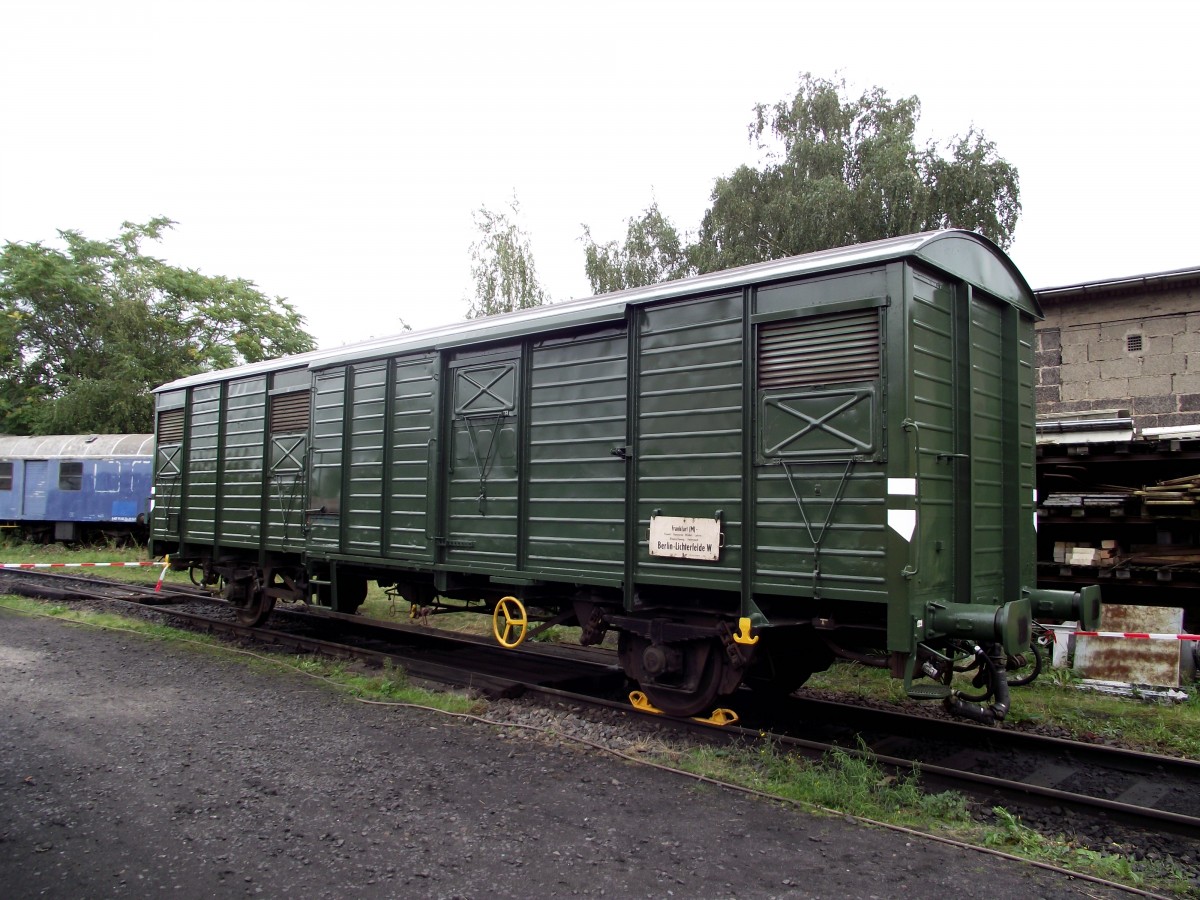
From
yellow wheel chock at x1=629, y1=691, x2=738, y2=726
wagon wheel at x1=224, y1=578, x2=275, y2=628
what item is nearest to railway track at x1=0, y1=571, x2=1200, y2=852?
yellow wheel chock at x1=629, y1=691, x2=738, y2=726

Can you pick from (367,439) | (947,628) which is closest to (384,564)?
(367,439)

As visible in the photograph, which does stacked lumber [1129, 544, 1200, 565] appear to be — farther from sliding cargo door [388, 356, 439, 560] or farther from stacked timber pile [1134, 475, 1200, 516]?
sliding cargo door [388, 356, 439, 560]

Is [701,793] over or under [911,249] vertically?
under

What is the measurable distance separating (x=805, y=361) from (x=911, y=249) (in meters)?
0.96

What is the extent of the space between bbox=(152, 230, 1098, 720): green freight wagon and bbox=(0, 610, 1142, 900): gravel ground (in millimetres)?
1293

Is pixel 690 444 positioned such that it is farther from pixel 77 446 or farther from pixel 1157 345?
pixel 77 446

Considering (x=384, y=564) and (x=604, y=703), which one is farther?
(x=384, y=564)

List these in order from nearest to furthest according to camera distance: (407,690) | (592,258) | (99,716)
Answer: (99,716), (407,690), (592,258)

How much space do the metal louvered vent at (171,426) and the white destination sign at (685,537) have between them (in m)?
8.76

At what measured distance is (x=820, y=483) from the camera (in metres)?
5.43

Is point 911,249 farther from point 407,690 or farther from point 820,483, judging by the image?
point 407,690

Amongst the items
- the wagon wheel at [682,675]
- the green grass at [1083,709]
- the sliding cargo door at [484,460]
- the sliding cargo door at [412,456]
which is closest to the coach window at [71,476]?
the sliding cargo door at [412,456]

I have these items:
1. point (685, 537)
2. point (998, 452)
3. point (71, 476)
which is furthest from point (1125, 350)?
point (71, 476)

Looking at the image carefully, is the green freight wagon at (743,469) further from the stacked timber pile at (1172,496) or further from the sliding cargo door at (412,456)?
the stacked timber pile at (1172,496)
